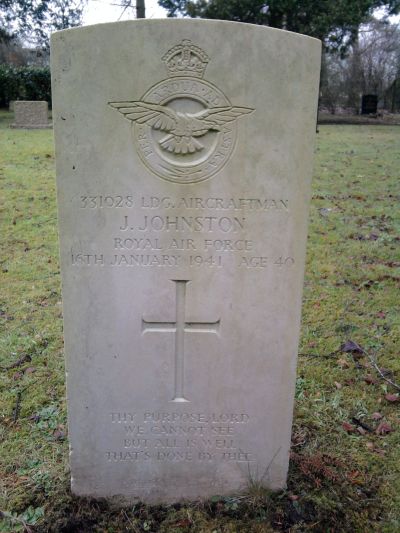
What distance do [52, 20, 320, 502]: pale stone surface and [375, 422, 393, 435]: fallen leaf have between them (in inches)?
35.4

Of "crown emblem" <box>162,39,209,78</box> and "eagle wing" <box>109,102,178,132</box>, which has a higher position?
"crown emblem" <box>162,39,209,78</box>

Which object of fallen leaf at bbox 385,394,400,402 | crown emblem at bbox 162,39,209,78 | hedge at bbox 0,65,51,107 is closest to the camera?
crown emblem at bbox 162,39,209,78

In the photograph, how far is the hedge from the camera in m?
22.6

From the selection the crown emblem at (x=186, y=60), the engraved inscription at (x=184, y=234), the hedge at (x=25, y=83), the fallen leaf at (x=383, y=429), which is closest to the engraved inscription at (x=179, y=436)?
the engraved inscription at (x=184, y=234)

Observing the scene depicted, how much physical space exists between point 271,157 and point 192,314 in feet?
2.77

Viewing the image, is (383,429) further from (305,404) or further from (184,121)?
(184,121)

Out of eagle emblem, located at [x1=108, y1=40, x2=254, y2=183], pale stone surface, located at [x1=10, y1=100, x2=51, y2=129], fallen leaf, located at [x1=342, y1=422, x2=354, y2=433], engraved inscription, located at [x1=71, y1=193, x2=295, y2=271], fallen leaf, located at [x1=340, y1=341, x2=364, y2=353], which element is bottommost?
fallen leaf, located at [x1=342, y1=422, x2=354, y2=433]

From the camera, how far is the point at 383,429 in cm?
329

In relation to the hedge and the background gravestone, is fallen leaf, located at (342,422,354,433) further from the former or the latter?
the background gravestone

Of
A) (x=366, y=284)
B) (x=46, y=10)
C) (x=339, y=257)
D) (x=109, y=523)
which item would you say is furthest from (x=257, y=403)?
(x=46, y=10)

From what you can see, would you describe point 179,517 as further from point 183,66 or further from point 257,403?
point 183,66

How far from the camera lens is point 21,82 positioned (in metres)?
23.0

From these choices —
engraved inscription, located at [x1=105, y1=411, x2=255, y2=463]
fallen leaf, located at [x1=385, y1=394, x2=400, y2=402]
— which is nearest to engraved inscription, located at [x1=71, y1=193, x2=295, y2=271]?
engraved inscription, located at [x1=105, y1=411, x2=255, y2=463]

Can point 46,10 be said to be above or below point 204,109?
above
